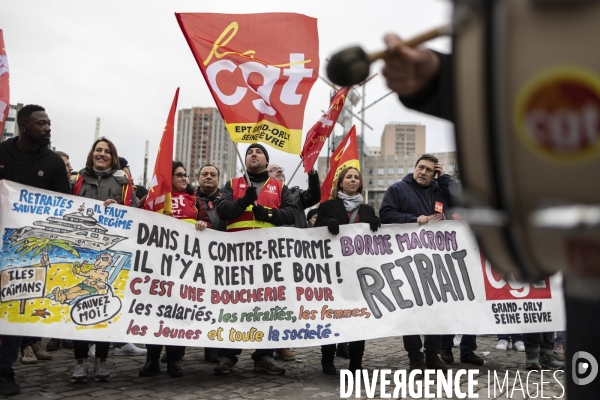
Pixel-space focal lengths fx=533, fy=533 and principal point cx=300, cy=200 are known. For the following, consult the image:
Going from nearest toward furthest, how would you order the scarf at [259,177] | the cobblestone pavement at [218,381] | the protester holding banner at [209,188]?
the cobblestone pavement at [218,381], the scarf at [259,177], the protester holding banner at [209,188]

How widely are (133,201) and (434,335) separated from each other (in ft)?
11.3

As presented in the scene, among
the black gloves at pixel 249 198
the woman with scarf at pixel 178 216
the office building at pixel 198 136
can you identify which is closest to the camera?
the woman with scarf at pixel 178 216

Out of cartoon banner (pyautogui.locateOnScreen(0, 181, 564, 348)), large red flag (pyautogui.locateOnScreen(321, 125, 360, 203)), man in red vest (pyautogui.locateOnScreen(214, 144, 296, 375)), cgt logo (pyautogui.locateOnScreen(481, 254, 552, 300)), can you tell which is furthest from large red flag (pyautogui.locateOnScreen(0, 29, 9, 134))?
cgt logo (pyautogui.locateOnScreen(481, 254, 552, 300))

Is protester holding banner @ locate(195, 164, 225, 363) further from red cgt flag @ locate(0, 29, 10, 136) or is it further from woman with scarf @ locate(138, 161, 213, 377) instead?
red cgt flag @ locate(0, 29, 10, 136)

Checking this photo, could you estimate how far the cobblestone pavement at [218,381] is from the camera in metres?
4.25

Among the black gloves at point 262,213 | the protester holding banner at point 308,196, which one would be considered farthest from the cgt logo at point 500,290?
the black gloves at point 262,213

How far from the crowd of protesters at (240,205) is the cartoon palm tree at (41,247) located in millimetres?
296

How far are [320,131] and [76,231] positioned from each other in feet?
9.23

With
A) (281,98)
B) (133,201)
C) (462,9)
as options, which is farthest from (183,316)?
(462,9)

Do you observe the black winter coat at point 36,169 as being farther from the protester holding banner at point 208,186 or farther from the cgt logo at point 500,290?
the cgt logo at point 500,290

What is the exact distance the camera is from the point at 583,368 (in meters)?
1.24

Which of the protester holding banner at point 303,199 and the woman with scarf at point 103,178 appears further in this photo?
the protester holding banner at point 303,199

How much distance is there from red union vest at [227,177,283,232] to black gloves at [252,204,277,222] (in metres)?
0.08

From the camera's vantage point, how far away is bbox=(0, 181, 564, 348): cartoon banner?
4.46 metres
